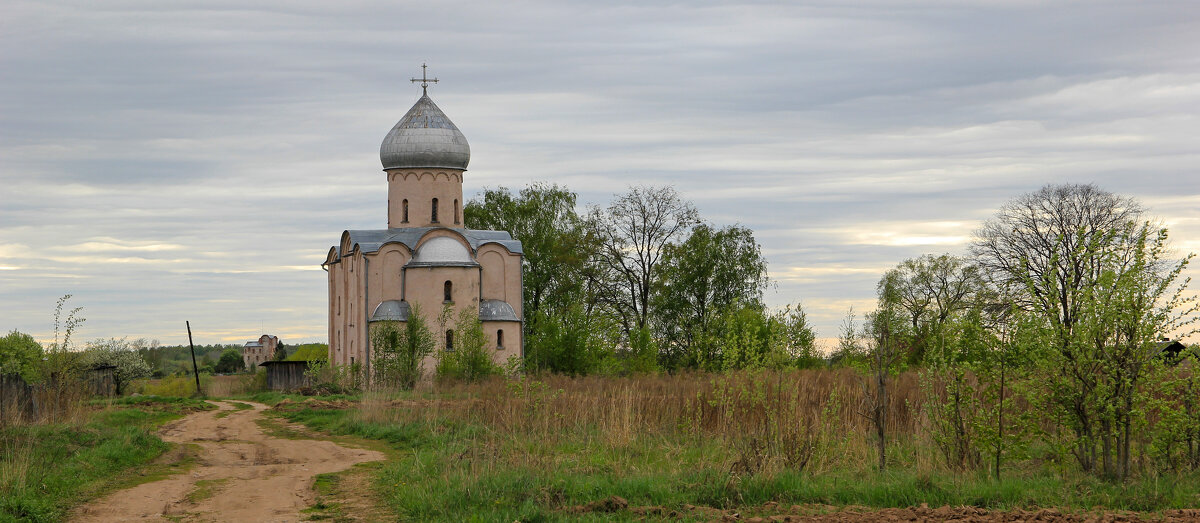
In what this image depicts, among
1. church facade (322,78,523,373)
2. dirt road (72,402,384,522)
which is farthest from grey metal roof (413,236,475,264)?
dirt road (72,402,384,522)

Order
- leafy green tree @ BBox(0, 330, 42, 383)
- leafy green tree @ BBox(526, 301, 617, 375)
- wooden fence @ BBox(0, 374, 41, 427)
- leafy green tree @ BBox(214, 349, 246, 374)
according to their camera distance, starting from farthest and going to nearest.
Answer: leafy green tree @ BBox(214, 349, 246, 374) < leafy green tree @ BBox(526, 301, 617, 375) < leafy green tree @ BBox(0, 330, 42, 383) < wooden fence @ BBox(0, 374, 41, 427)

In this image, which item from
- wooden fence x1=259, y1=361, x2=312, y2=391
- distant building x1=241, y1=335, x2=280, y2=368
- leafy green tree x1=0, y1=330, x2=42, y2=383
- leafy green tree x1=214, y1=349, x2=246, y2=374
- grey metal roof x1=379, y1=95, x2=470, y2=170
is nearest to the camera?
leafy green tree x1=0, y1=330, x2=42, y2=383

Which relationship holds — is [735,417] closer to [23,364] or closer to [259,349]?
[23,364]

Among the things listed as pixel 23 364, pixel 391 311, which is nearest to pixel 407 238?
pixel 391 311

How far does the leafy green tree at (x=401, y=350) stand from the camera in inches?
1374

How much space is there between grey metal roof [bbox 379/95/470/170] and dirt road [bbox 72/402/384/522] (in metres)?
24.9

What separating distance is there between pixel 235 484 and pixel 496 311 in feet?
98.0

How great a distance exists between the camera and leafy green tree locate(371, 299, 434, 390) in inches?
1374

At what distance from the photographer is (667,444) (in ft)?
48.8

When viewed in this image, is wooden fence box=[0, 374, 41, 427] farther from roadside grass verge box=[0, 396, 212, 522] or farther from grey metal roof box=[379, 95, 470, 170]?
grey metal roof box=[379, 95, 470, 170]

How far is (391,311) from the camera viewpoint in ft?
139

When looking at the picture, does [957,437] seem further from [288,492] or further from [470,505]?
[288,492]

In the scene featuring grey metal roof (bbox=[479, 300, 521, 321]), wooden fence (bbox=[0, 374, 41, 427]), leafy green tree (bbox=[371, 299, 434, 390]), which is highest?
grey metal roof (bbox=[479, 300, 521, 321])

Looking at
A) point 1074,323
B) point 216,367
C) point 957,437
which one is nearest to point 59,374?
point 957,437
